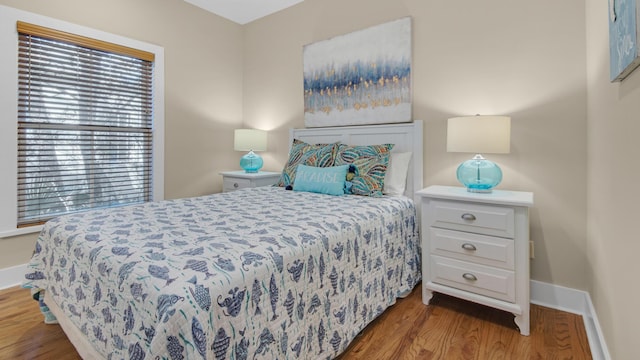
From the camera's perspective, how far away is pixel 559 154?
79.7 inches

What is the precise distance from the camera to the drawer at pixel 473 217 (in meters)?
1.81

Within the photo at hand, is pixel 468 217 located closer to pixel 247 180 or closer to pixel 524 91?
pixel 524 91

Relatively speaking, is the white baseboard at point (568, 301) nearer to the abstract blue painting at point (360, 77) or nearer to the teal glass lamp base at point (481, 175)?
the teal glass lamp base at point (481, 175)

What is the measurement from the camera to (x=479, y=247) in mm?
1894

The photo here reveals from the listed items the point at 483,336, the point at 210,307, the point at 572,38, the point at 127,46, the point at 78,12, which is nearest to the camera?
the point at 210,307

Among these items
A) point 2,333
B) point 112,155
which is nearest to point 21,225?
point 112,155

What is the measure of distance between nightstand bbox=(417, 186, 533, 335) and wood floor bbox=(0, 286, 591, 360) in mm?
130

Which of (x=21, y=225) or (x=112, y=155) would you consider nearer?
(x=21, y=225)

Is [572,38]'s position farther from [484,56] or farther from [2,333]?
[2,333]

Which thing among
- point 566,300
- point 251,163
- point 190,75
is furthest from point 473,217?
point 190,75

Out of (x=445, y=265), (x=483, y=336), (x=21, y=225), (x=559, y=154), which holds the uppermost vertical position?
(x=559, y=154)

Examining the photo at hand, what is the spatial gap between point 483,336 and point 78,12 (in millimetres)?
3775

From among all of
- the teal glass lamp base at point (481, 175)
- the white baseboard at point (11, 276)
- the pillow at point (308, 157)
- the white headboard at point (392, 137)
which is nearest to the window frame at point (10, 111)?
the white baseboard at point (11, 276)

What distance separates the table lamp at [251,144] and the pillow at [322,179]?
1.04m
